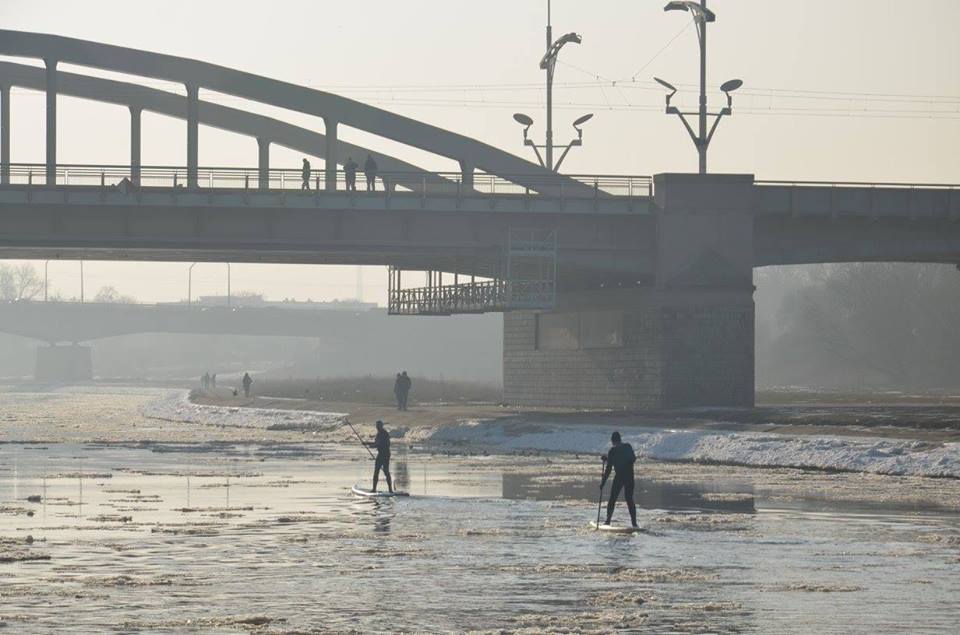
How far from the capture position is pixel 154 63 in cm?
8194

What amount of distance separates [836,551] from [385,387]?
12433 cm

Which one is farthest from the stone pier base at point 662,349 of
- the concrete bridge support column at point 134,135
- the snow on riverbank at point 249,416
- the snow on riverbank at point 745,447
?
the concrete bridge support column at point 134,135

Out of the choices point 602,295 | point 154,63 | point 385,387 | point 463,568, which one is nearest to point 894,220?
point 602,295

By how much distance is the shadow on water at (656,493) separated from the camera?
3662cm

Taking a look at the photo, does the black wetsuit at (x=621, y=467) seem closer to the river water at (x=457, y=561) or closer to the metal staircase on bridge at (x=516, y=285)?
the river water at (x=457, y=561)

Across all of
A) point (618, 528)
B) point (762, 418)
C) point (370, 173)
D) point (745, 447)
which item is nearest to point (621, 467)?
point (618, 528)

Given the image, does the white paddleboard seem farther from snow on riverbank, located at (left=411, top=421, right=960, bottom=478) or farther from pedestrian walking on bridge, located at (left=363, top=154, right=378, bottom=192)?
pedestrian walking on bridge, located at (left=363, top=154, right=378, bottom=192)

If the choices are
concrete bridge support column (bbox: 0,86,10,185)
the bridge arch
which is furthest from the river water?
concrete bridge support column (bbox: 0,86,10,185)

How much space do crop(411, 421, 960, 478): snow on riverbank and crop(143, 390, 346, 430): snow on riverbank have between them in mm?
16477

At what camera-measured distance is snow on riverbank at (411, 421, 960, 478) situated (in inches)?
1853

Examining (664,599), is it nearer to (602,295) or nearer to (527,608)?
(527,608)

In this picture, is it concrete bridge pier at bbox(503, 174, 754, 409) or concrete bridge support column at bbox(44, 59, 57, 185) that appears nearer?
concrete bridge pier at bbox(503, 174, 754, 409)

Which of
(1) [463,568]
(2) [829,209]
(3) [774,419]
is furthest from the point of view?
(2) [829,209]

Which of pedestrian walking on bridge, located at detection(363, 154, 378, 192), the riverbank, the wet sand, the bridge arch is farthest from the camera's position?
the bridge arch
